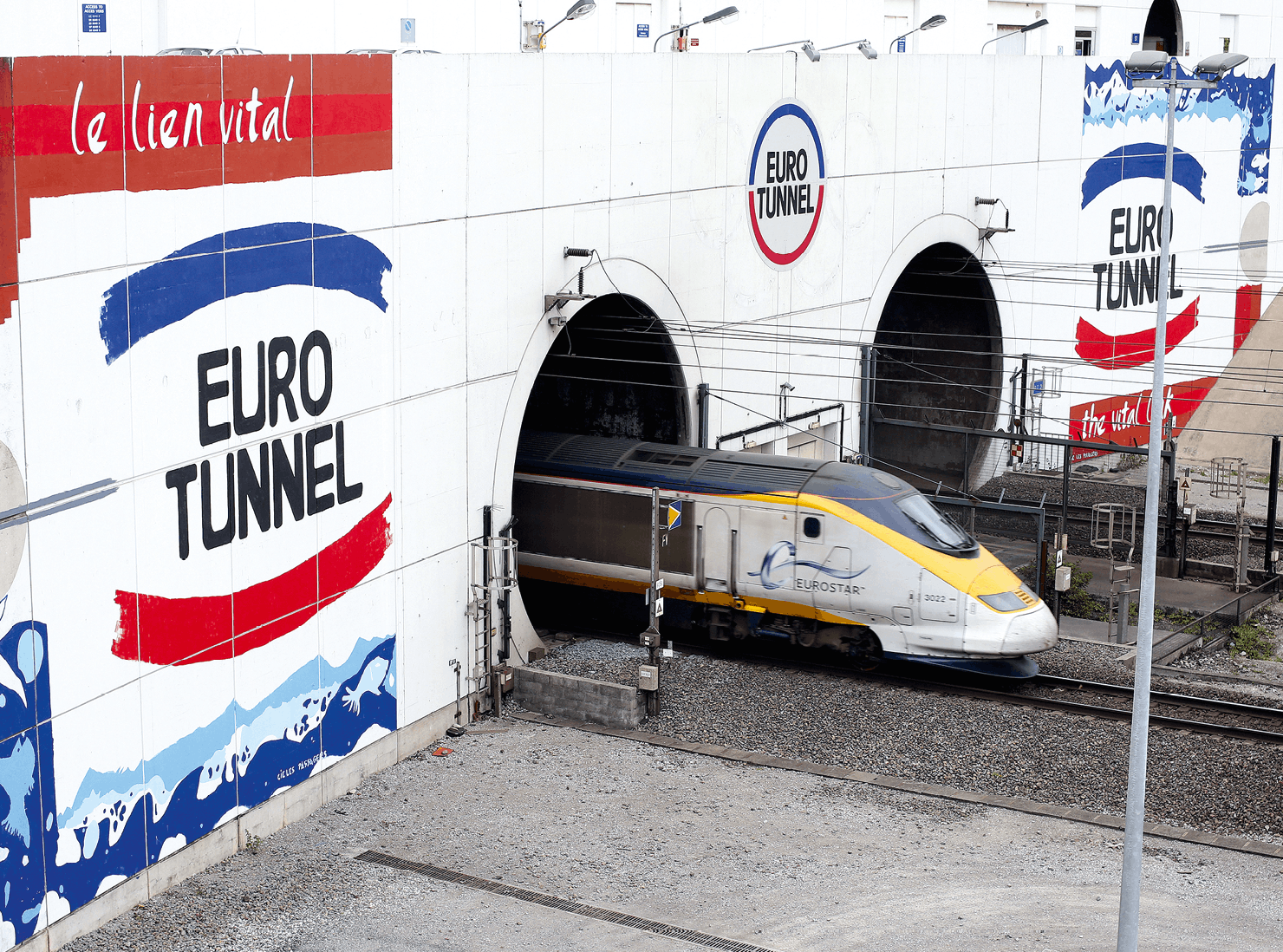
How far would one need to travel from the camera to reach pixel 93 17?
67.2 ft

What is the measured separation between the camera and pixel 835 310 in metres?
30.4

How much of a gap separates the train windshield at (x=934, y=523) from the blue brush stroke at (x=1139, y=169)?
1738 cm

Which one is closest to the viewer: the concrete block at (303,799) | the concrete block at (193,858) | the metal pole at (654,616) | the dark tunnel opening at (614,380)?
the concrete block at (193,858)

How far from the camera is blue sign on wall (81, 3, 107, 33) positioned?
800 inches

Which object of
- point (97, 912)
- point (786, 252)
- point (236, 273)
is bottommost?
point (97, 912)

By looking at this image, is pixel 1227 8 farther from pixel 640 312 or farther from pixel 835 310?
pixel 640 312

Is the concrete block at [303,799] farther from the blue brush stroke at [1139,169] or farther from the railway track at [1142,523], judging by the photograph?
the blue brush stroke at [1139,169]

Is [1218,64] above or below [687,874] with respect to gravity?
above

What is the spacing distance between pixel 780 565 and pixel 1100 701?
16.0ft

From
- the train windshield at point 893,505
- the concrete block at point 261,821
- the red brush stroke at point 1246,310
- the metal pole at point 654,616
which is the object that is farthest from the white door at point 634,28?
the red brush stroke at point 1246,310

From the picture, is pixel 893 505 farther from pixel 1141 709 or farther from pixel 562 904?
pixel 1141 709

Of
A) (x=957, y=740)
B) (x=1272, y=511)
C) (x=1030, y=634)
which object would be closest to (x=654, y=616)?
(x=957, y=740)

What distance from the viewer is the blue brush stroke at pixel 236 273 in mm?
14859

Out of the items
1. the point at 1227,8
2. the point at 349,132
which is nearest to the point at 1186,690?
the point at 349,132
